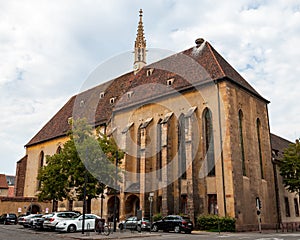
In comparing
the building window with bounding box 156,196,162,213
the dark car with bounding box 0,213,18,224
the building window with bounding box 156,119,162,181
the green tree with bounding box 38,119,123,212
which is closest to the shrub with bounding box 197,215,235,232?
the building window with bounding box 156,196,162,213

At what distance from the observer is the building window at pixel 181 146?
96.2ft

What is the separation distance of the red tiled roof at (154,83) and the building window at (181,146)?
287 cm

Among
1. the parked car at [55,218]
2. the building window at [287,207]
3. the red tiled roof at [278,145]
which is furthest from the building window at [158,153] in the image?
the red tiled roof at [278,145]

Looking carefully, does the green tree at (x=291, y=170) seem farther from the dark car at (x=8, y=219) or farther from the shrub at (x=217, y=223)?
the dark car at (x=8, y=219)

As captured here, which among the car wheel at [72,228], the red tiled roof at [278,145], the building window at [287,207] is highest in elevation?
the red tiled roof at [278,145]

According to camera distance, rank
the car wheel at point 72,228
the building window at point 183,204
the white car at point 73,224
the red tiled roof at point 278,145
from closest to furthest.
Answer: the white car at point 73,224
the car wheel at point 72,228
the building window at point 183,204
the red tiled roof at point 278,145

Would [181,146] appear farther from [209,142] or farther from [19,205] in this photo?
[19,205]

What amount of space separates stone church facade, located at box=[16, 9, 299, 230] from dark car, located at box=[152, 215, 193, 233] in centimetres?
214

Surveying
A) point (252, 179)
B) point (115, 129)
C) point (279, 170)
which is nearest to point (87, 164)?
point (115, 129)

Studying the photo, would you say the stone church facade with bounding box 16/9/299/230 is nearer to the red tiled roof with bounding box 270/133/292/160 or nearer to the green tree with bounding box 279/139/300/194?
the green tree with bounding box 279/139/300/194

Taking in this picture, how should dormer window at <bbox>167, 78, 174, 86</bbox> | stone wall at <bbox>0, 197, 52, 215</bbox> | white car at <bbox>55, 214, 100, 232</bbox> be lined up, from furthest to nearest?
1. stone wall at <bbox>0, 197, 52, 215</bbox>
2. dormer window at <bbox>167, 78, 174, 86</bbox>
3. white car at <bbox>55, 214, 100, 232</bbox>

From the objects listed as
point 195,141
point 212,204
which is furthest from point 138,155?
point 212,204

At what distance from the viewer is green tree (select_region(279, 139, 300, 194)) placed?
3200 cm

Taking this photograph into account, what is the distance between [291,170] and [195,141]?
10.4 metres
